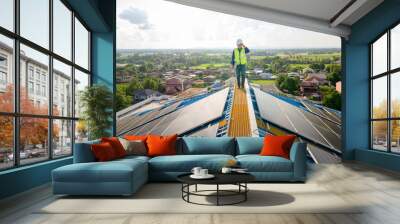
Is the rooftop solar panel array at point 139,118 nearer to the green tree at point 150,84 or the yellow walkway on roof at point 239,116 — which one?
the green tree at point 150,84

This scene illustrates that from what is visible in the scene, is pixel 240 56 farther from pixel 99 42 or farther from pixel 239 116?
pixel 99 42

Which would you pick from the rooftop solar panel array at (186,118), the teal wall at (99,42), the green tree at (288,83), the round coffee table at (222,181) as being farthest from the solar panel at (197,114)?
the round coffee table at (222,181)

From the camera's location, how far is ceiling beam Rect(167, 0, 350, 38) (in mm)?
9547

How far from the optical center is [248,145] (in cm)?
717

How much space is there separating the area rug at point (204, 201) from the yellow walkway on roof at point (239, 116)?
180 inches

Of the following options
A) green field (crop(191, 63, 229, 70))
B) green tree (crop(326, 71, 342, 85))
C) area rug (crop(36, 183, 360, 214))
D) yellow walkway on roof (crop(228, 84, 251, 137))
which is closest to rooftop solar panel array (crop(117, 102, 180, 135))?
green field (crop(191, 63, 229, 70))

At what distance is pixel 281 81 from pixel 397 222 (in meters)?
6.93

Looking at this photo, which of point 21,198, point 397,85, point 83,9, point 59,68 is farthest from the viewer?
point 397,85

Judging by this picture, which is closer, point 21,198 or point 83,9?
point 21,198

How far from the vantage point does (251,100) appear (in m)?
10.5

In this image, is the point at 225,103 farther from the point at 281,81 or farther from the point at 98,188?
the point at 98,188

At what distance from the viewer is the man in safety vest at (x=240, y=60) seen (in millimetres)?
10469

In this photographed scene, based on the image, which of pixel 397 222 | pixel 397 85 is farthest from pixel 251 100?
pixel 397 222

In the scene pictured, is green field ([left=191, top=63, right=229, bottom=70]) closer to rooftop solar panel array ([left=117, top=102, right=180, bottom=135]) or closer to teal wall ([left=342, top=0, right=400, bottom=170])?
rooftop solar panel array ([left=117, top=102, right=180, bottom=135])
